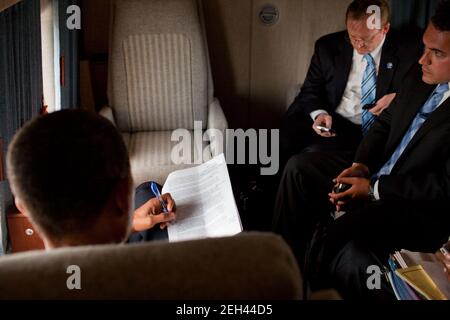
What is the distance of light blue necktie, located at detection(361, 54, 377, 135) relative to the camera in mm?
2610

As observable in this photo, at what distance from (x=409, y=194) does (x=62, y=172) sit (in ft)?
4.96

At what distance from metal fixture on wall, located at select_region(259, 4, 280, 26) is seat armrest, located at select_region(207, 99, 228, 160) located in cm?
71

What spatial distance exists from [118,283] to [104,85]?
2.66 m

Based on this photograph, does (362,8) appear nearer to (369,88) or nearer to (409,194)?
(369,88)

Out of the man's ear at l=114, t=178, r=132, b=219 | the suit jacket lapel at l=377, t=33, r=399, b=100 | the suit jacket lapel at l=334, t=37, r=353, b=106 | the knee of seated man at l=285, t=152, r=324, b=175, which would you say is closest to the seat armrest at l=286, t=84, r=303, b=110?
the suit jacket lapel at l=334, t=37, r=353, b=106

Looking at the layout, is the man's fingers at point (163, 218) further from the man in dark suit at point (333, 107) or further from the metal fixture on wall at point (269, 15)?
the metal fixture on wall at point (269, 15)

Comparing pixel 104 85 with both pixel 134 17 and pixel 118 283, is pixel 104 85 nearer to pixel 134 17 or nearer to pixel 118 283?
pixel 134 17

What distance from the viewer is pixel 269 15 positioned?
124 inches

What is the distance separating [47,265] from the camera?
2.19ft

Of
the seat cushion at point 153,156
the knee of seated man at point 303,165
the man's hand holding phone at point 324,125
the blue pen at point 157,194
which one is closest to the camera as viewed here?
the blue pen at point 157,194

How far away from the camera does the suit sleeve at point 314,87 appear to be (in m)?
2.79

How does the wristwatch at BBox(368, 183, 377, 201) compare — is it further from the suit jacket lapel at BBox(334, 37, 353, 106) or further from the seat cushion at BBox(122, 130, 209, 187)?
the seat cushion at BBox(122, 130, 209, 187)

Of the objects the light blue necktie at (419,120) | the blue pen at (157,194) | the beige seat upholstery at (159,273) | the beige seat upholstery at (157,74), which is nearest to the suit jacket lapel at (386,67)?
the light blue necktie at (419,120)

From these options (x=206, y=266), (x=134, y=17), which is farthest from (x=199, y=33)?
(x=206, y=266)
